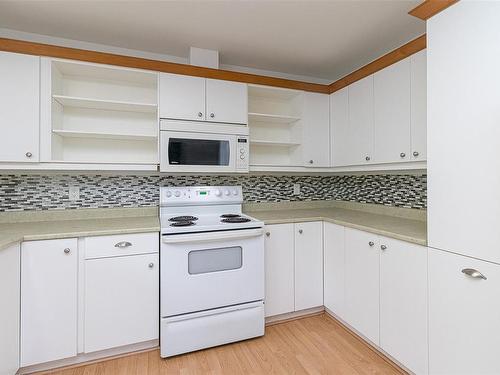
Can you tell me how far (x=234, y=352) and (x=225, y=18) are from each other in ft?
7.44

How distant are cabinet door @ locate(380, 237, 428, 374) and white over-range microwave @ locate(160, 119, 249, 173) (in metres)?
1.23

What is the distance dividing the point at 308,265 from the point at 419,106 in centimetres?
142

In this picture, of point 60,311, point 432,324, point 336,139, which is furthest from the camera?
point 336,139

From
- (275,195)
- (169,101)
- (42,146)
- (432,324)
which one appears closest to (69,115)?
(42,146)

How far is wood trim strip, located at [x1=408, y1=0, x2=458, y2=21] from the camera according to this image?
1.27 metres

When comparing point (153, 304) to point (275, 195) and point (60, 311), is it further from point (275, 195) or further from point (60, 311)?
point (275, 195)

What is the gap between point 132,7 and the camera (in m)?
1.68

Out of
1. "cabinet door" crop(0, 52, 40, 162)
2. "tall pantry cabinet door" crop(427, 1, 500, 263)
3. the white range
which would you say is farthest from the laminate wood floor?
"cabinet door" crop(0, 52, 40, 162)

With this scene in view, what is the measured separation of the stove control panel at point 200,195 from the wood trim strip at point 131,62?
3.03 ft

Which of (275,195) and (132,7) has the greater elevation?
(132,7)

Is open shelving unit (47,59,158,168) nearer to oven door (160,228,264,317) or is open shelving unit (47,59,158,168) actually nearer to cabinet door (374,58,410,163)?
oven door (160,228,264,317)

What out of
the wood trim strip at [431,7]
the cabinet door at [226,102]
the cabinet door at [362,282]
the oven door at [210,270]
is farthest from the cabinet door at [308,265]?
the wood trim strip at [431,7]

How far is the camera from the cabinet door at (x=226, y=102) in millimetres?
2131

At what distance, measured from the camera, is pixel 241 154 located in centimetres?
219
